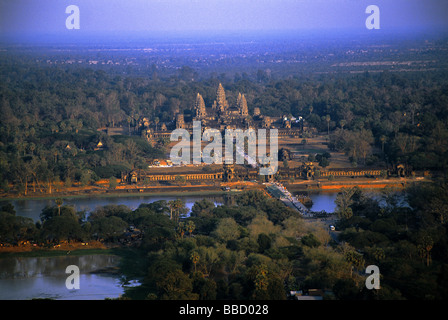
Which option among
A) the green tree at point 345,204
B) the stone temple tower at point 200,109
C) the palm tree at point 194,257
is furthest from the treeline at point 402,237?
the stone temple tower at point 200,109

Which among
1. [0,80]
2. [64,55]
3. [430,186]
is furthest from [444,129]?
[64,55]

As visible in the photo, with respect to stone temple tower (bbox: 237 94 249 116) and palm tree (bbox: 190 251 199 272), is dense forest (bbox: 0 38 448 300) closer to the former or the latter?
palm tree (bbox: 190 251 199 272)

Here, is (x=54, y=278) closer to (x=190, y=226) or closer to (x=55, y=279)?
(x=55, y=279)

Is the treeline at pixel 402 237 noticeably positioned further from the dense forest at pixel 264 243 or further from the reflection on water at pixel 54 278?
the reflection on water at pixel 54 278

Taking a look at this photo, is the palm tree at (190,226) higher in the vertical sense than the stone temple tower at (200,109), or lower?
lower

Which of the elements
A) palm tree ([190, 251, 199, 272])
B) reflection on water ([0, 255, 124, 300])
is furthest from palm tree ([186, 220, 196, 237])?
palm tree ([190, 251, 199, 272])

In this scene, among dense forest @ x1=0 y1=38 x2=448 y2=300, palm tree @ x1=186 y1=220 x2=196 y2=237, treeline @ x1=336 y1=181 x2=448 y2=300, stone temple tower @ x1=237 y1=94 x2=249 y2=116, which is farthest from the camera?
stone temple tower @ x1=237 y1=94 x2=249 y2=116
